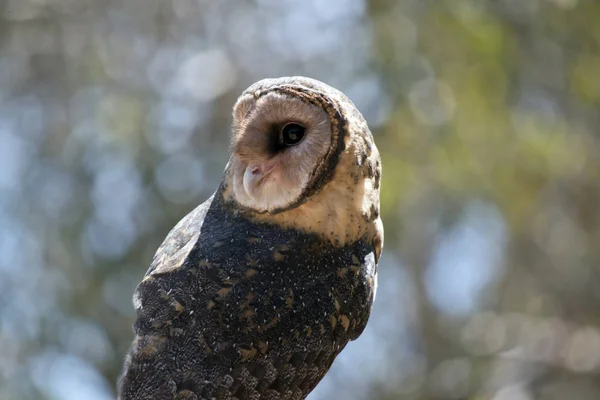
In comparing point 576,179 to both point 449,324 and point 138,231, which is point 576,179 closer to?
point 449,324

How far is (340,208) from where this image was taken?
8.84 feet

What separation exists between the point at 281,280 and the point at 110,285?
9101 millimetres

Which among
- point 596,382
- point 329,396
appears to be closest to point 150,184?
point 329,396

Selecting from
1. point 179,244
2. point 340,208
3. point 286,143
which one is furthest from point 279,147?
point 179,244

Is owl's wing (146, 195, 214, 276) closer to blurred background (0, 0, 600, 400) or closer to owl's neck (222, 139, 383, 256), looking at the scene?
owl's neck (222, 139, 383, 256)

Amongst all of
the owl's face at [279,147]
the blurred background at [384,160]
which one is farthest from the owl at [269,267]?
the blurred background at [384,160]

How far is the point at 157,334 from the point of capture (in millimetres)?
2471

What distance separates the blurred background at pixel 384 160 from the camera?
1020cm

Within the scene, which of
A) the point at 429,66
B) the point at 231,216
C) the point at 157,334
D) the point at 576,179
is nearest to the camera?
the point at 157,334

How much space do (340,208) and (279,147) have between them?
0.27 meters

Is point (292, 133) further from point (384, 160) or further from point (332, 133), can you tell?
point (384, 160)

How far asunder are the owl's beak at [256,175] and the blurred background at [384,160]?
23.9 ft

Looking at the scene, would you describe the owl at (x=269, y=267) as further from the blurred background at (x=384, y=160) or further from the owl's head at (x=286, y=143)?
the blurred background at (x=384, y=160)

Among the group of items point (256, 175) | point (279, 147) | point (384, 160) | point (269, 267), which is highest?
point (384, 160)
